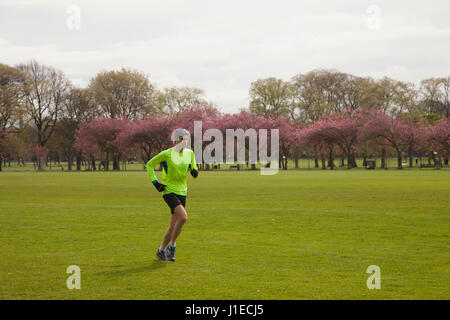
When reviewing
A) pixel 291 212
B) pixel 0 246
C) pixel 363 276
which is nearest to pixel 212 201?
pixel 291 212

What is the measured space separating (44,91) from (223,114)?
120 feet

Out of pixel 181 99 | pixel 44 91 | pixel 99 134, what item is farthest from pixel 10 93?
pixel 181 99

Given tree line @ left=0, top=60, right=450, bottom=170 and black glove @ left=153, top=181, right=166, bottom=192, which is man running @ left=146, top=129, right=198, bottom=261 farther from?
tree line @ left=0, top=60, right=450, bottom=170

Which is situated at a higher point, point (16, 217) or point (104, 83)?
point (104, 83)

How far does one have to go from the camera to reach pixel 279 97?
11006 centimetres

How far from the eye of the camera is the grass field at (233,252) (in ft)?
26.8

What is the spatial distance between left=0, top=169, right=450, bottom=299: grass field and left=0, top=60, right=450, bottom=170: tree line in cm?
7761

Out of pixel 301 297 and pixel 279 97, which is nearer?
pixel 301 297

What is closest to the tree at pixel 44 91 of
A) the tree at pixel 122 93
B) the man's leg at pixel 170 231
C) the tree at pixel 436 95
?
the tree at pixel 122 93

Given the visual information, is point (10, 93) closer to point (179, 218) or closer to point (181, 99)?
point (181, 99)
